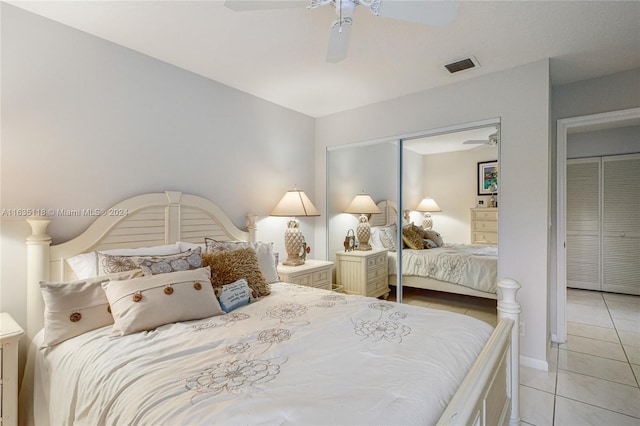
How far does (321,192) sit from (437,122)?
5.19ft

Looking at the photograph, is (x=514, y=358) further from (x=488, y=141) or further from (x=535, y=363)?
(x=488, y=141)

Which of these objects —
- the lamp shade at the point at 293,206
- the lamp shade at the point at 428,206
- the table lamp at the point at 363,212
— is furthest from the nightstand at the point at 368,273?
the lamp shade at the point at 293,206

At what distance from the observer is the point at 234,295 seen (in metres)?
1.89

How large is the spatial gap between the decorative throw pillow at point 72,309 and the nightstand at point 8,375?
14 centimetres

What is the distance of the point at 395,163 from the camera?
331 centimetres

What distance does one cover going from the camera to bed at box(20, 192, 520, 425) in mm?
904

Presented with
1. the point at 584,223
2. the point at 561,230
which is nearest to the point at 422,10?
the point at 561,230

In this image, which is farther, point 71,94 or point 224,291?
point 71,94

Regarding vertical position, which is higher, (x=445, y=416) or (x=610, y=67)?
(x=610, y=67)

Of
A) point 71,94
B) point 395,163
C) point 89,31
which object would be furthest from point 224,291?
point 395,163

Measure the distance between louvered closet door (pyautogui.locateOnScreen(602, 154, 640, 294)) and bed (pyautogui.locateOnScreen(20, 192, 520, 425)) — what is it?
13.8 feet

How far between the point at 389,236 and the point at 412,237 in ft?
0.83

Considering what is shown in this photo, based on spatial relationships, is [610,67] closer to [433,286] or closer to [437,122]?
[437,122]

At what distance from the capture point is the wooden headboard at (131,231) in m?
1.79
